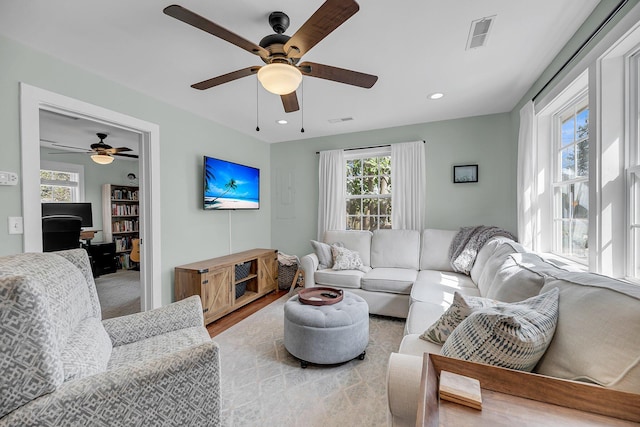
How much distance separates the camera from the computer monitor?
184 inches

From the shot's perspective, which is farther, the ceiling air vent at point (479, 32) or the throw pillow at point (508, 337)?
the ceiling air vent at point (479, 32)

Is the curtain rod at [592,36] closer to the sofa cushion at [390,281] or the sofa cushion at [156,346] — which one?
the sofa cushion at [390,281]

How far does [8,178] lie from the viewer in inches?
71.1

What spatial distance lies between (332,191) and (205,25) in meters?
3.00

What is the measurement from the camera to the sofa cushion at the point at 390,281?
284cm

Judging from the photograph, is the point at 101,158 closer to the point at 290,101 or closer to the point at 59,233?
the point at 59,233

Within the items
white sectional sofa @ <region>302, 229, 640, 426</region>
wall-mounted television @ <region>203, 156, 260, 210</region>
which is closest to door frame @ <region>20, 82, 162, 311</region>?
wall-mounted television @ <region>203, 156, 260, 210</region>

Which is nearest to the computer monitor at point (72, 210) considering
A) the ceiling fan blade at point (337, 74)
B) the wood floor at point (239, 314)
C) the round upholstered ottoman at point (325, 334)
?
the wood floor at point (239, 314)

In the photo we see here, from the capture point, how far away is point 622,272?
4.99 feet

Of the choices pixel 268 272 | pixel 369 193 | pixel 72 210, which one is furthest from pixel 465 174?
pixel 72 210

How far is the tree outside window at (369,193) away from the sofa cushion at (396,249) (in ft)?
1.62

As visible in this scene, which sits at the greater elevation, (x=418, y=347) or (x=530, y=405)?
(x=530, y=405)

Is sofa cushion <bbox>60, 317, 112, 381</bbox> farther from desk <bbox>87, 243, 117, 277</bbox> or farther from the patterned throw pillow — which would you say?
desk <bbox>87, 243, 117, 277</bbox>

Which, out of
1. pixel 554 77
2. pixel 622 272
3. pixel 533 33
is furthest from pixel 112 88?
pixel 622 272
